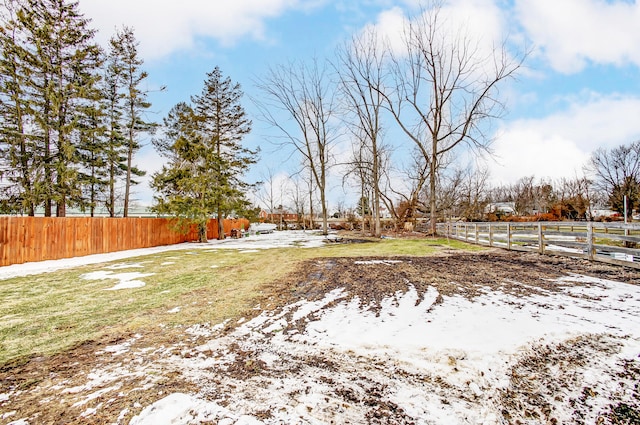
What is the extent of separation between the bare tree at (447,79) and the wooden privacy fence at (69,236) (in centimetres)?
1471

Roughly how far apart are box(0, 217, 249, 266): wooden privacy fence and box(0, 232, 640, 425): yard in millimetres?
5262

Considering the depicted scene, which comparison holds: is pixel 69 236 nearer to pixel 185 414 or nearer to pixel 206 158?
pixel 206 158

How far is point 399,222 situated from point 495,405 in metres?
22.9

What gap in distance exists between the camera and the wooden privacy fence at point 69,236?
8398 millimetres

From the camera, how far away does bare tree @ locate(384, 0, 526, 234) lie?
46.5 feet

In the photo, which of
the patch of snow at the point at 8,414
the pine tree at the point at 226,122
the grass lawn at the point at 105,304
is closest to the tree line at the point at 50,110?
the pine tree at the point at 226,122

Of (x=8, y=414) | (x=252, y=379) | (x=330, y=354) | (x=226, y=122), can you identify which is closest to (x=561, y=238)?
(x=330, y=354)

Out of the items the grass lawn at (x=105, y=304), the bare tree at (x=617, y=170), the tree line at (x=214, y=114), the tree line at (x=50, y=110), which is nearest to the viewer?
the grass lawn at (x=105, y=304)

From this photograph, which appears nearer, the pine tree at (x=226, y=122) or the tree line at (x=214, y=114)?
the tree line at (x=214, y=114)

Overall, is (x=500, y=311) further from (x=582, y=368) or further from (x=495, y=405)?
(x=495, y=405)

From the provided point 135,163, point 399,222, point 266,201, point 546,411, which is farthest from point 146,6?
point 266,201

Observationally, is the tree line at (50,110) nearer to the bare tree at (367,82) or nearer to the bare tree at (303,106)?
the bare tree at (303,106)

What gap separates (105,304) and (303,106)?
18584 mm

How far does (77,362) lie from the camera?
93.4 inches
